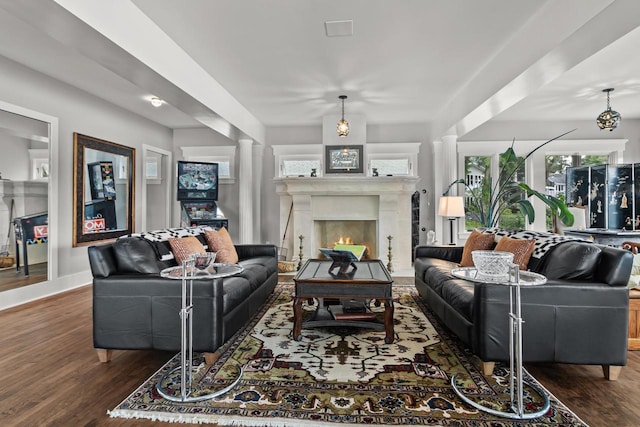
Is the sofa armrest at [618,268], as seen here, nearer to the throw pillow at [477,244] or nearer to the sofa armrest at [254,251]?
the throw pillow at [477,244]

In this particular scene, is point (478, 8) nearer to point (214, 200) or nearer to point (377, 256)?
point (377, 256)

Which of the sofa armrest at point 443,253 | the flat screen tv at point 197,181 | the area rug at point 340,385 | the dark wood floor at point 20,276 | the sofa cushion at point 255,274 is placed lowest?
the area rug at point 340,385

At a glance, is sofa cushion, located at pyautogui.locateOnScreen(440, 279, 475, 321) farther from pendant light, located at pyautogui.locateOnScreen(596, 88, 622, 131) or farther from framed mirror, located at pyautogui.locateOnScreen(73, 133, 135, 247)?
framed mirror, located at pyautogui.locateOnScreen(73, 133, 135, 247)

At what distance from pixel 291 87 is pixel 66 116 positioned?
9.96 feet

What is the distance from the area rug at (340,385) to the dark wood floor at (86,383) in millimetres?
110

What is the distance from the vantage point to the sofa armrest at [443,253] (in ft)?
13.6

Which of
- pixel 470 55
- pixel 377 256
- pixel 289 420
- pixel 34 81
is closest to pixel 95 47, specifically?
pixel 34 81

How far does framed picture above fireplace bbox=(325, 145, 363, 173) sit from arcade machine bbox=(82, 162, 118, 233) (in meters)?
3.51

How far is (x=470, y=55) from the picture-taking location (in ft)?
12.3

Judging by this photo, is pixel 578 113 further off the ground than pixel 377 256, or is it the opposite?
pixel 578 113

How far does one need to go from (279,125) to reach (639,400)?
612 cm

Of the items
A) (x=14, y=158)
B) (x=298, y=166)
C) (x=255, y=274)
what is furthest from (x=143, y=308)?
(x=298, y=166)

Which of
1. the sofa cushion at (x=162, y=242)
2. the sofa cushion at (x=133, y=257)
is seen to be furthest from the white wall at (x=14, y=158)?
the sofa cushion at (x=133, y=257)

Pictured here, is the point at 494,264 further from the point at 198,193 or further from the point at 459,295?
the point at 198,193
